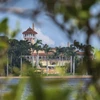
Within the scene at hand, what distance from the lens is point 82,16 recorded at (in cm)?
22

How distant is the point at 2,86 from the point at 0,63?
27mm

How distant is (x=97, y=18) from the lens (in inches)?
9.3

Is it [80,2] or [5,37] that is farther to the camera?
[5,37]

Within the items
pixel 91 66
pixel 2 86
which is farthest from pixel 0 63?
pixel 91 66

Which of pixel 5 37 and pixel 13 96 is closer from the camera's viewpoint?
pixel 13 96

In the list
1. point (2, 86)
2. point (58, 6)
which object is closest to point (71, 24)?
point (58, 6)

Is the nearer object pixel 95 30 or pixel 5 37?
pixel 95 30

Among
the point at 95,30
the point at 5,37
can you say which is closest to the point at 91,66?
the point at 95,30

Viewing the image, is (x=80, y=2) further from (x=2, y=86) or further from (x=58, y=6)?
(x=2, y=86)

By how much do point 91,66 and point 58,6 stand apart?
0.06 m

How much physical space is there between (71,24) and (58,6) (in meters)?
0.02

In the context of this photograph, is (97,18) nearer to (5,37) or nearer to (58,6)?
(58,6)

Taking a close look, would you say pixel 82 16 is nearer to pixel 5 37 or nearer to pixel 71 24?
pixel 71 24

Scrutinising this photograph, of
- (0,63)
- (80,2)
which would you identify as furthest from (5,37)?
(80,2)
